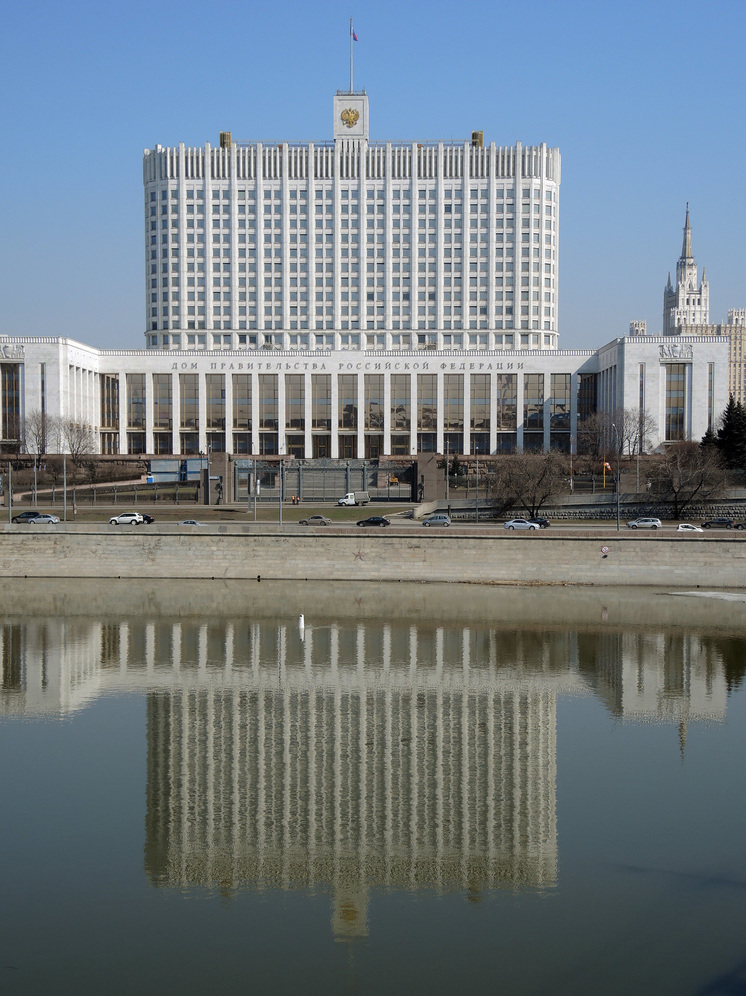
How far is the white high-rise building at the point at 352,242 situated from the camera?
521 ft

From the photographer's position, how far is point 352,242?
16025cm

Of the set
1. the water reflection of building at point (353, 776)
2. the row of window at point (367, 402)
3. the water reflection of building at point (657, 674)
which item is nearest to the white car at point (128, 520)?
the water reflection of building at point (353, 776)

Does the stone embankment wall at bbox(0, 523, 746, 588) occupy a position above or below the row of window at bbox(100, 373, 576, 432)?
below

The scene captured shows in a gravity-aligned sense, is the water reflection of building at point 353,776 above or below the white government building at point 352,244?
below

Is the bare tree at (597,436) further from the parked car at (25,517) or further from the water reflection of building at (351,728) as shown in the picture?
the water reflection of building at (351,728)

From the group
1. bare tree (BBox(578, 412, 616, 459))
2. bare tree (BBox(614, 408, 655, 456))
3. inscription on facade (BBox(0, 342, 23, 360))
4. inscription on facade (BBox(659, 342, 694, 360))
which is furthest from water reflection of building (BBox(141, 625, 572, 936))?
inscription on facade (BBox(0, 342, 23, 360))

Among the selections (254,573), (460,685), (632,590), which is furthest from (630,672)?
(254,573)

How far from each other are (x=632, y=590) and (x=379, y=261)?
111 meters

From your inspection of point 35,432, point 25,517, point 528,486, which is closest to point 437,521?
point 528,486

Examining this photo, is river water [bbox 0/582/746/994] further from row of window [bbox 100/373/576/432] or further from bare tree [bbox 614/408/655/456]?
row of window [bbox 100/373/576/432]

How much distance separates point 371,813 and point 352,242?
143m

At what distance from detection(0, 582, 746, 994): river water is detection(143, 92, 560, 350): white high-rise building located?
387 ft

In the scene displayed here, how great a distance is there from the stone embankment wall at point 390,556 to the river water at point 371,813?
12.5 m

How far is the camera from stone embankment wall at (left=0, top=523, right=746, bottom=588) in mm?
59719
